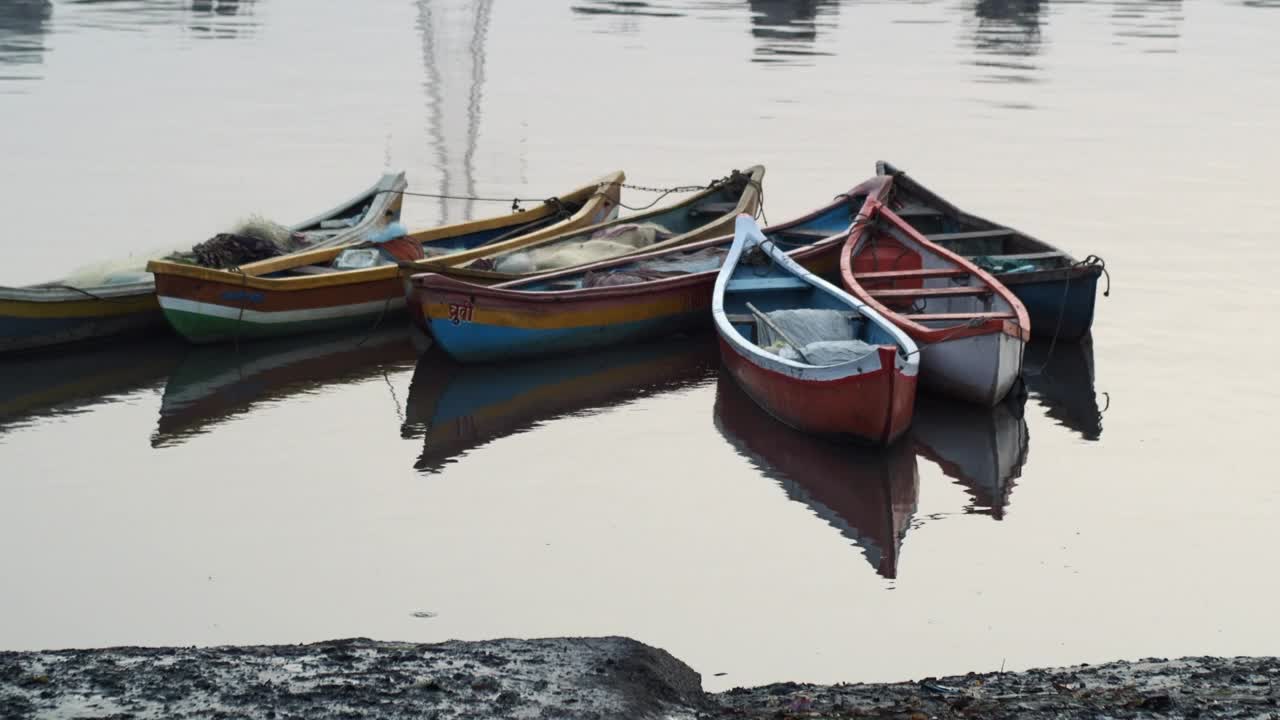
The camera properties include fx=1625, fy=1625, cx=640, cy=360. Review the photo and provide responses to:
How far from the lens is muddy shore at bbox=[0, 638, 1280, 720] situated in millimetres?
6000

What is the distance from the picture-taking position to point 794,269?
42.1 ft

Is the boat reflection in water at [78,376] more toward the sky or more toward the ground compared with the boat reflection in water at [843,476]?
more toward the sky

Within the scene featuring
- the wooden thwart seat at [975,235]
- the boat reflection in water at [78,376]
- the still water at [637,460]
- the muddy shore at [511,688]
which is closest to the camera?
the muddy shore at [511,688]

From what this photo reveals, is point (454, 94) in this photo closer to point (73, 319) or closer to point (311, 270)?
point (311, 270)

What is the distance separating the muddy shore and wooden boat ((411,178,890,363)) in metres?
5.55

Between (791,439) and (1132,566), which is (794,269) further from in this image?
(1132,566)

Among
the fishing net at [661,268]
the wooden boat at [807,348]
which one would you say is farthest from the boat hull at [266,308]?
the wooden boat at [807,348]

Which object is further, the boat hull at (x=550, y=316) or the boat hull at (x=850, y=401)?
the boat hull at (x=550, y=316)

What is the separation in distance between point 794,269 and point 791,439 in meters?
2.21

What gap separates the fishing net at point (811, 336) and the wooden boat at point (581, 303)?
4.16 feet

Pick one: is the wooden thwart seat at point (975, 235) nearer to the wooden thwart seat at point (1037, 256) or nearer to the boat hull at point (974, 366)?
the wooden thwart seat at point (1037, 256)

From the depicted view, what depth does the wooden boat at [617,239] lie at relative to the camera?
1319 cm

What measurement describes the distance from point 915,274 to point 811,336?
157 cm

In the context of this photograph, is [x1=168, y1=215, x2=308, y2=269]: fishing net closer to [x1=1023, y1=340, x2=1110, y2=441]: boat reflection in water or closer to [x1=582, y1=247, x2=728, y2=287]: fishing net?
[x1=582, y1=247, x2=728, y2=287]: fishing net
